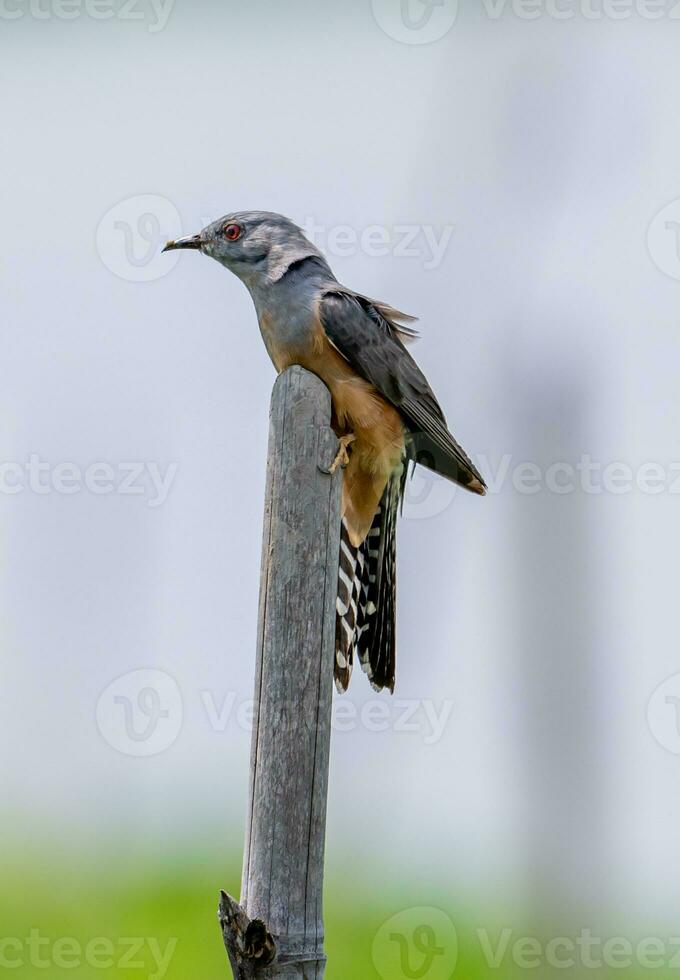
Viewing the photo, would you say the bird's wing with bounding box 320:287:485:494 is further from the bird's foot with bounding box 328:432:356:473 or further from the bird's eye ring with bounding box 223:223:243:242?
the bird's foot with bounding box 328:432:356:473

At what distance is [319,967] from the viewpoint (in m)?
3.28

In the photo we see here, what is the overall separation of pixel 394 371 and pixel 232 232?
898 mm

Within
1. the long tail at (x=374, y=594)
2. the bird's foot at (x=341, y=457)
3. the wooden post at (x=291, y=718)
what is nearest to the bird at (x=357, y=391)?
the long tail at (x=374, y=594)

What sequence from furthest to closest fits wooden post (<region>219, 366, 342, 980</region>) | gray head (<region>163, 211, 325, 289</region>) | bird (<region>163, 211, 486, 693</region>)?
1. gray head (<region>163, 211, 325, 289</region>)
2. bird (<region>163, 211, 486, 693</region>)
3. wooden post (<region>219, 366, 342, 980</region>)

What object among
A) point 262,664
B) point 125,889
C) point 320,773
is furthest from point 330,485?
point 125,889

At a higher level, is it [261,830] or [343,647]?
[343,647]

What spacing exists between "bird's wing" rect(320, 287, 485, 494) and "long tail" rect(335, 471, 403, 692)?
0.21 meters

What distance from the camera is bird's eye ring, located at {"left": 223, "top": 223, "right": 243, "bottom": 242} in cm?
457

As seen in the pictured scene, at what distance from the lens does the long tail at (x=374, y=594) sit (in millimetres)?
4270

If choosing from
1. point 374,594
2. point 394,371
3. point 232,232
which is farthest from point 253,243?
point 374,594

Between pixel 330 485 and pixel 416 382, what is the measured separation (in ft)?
3.77

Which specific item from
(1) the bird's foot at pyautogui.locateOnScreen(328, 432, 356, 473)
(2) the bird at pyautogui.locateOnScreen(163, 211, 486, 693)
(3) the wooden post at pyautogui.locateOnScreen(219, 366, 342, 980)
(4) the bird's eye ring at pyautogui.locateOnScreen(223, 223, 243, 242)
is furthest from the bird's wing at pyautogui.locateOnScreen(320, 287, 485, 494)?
(3) the wooden post at pyautogui.locateOnScreen(219, 366, 342, 980)

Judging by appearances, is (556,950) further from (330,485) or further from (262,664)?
(330,485)

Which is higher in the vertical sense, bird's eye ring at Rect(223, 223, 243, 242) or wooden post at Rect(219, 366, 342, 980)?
bird's eye ring at Rect(223, 223, 243, 242)
